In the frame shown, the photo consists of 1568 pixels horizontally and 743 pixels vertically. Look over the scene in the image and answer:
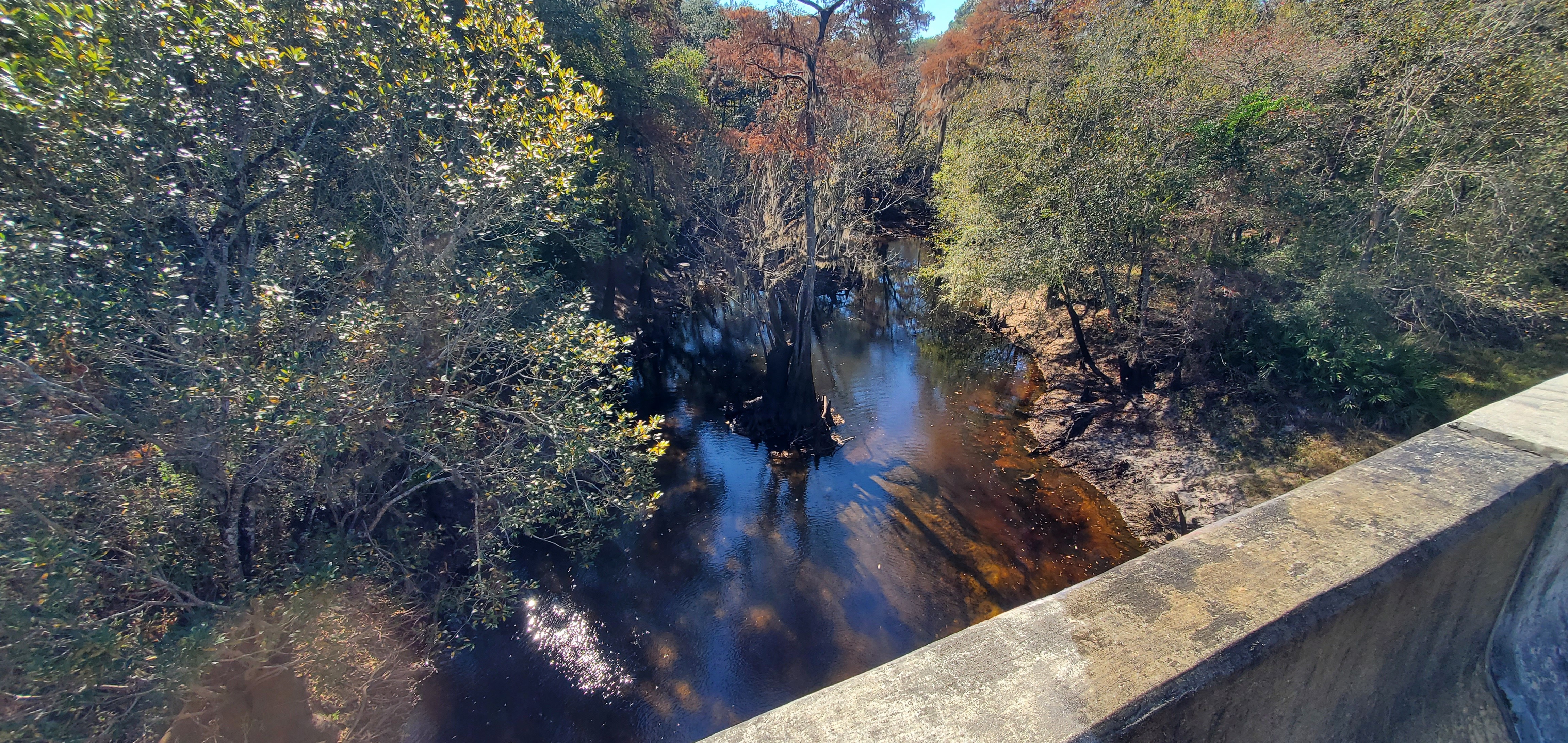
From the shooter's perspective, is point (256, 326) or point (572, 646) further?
point (572, 646)

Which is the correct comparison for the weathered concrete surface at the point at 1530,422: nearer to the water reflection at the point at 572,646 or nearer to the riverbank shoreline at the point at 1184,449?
the riverbank shoreline at the point at 1184,449

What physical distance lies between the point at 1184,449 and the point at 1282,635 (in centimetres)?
1292

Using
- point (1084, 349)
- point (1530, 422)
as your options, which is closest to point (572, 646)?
point (1530, 422)

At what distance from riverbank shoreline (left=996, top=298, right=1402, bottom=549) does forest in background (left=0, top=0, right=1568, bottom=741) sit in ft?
1.33

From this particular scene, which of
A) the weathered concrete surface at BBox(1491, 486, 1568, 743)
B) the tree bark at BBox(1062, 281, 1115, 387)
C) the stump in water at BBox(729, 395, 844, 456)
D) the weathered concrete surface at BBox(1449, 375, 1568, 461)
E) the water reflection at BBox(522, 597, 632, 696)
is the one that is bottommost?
the water reflection at BBox(522, 597, 632, 696)

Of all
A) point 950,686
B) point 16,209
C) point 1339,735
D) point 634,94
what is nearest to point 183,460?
point 16,209

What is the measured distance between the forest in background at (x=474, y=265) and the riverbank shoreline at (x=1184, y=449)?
41 centimetres

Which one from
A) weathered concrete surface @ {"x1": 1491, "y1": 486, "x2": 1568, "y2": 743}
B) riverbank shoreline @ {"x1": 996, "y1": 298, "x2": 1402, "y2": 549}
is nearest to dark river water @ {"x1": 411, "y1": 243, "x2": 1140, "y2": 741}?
riverbank shoreline @ {"x1": 996, "y1": 298, "x2": 1402, "y2": 549}

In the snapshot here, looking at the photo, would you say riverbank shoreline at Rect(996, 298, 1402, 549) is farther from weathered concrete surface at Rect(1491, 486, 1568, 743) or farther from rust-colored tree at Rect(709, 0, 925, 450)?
weathered concrete surface at Rect(1491, 486, 1568, 743)

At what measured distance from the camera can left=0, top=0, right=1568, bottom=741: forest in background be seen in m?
4.22

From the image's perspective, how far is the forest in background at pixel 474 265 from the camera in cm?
422

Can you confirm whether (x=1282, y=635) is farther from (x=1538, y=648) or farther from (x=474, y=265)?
(x=474, y=265)

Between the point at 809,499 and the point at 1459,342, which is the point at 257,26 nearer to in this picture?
the point at 809,499

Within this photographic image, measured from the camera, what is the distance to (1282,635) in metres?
2.15
